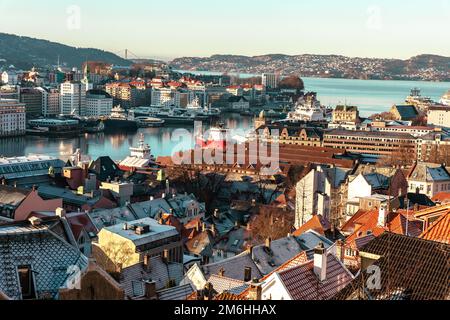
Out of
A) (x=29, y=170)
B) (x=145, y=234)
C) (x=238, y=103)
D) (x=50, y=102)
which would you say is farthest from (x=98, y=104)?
(x=145, y=234)

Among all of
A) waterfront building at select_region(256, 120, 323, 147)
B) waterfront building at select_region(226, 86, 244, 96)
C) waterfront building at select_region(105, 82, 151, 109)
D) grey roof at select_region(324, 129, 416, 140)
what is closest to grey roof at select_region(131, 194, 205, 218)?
waterfront building at select_region(256, 120, 323, 147)

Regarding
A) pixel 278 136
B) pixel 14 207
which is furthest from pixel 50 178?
pixel 278 136

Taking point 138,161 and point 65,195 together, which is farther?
point 138,161

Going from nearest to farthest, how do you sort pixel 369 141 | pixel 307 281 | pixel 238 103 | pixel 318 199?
pixel 307 281 < pixel 318 199 < pixel 369 141 < pixel 238 103

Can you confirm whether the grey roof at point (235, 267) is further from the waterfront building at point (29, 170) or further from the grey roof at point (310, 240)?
the waterfront building at point (29, 170)

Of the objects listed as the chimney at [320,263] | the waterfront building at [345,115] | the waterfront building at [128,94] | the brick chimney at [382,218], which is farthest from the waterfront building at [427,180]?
the waterfront building at [128,94]

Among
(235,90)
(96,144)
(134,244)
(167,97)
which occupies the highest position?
(235,90)

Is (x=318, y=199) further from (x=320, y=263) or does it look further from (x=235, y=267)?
(x=320, y=263)
